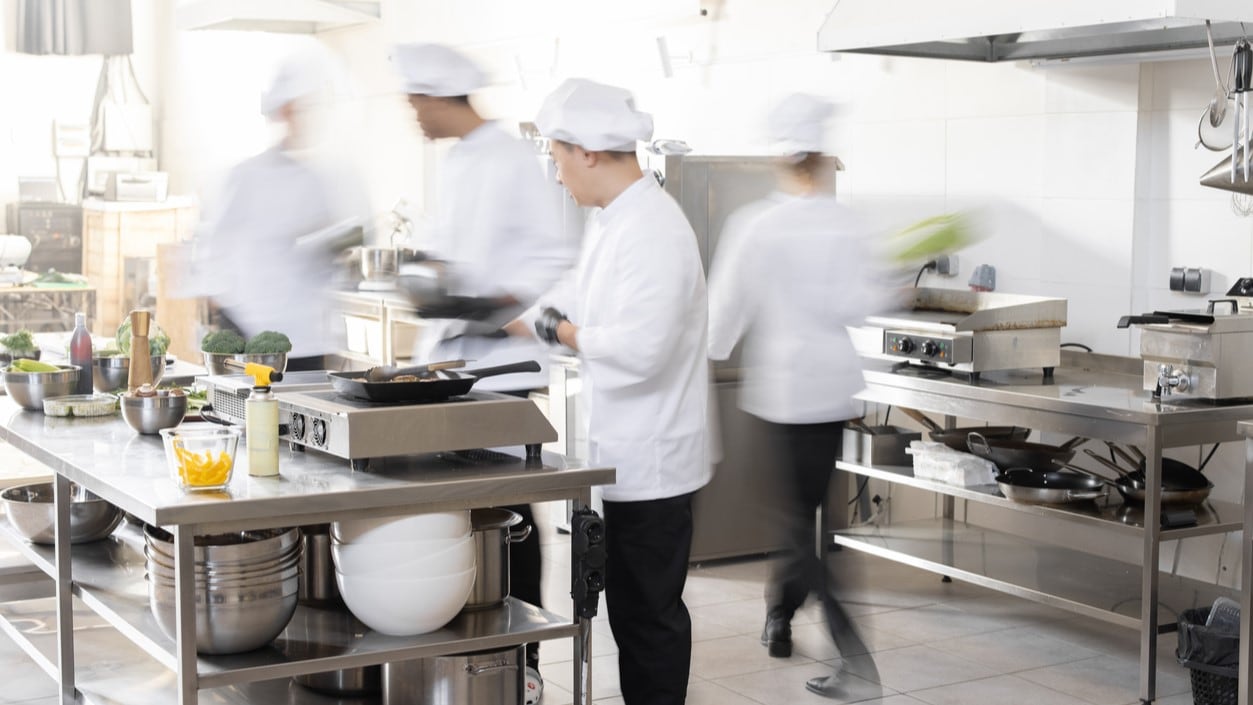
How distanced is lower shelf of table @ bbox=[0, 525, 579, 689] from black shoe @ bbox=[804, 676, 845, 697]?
1.43 metres

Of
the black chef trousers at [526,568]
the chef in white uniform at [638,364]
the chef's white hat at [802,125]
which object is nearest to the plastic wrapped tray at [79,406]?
the black chef trousers at [526,568]

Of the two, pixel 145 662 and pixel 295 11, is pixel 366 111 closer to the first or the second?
pixel 295 11

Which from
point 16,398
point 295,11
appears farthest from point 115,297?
point 16,398

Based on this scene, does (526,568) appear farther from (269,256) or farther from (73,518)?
(269,256)

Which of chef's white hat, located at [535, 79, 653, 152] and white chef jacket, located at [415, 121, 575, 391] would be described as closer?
chef's white hat, located at [535, 79, 653, 152]

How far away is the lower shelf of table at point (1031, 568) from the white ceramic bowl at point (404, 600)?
2.21m

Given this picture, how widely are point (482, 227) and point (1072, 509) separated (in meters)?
1.93

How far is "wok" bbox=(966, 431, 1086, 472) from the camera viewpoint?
14.7 feet

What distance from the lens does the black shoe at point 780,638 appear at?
14.4ft

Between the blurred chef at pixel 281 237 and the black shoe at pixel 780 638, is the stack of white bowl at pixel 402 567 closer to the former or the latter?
the black shoe at pixel 780 638

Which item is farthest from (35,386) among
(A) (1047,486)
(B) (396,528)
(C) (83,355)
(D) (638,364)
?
(A) (1047,486)

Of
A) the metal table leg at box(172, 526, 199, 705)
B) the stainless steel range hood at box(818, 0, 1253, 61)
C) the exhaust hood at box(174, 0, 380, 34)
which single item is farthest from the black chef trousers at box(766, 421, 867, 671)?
the exhaust hood at box(174, 0, 380, 34)

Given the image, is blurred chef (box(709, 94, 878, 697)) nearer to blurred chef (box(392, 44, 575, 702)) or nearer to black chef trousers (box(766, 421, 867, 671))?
black chef trousers (box(766, 421, 867, 671))

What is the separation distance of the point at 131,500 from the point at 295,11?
5977 millimetres
